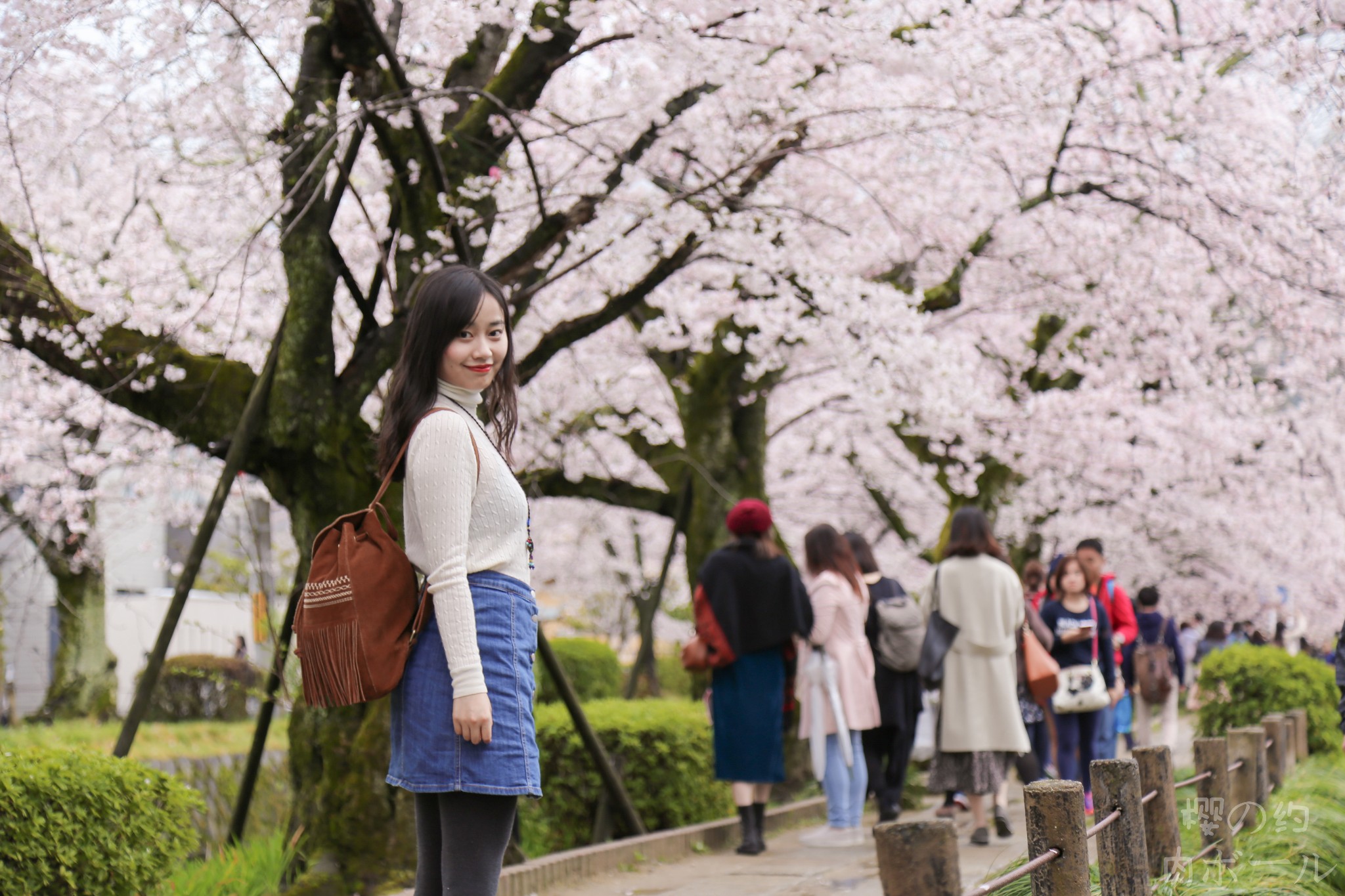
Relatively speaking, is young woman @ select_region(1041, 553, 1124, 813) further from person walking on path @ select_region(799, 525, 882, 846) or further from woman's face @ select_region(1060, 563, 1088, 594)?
person walking on path @ select_region(799, 525, 882, 846)

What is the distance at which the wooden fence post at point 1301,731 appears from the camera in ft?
31.4

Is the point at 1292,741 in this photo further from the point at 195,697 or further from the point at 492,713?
the point at 195,697

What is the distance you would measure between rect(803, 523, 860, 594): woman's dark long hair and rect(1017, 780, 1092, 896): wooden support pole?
4080mm

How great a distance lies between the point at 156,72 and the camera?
5.98 m

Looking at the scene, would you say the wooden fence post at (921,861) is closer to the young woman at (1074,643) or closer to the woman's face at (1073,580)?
the young woman at (1074,643)

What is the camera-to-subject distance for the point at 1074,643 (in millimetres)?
7734

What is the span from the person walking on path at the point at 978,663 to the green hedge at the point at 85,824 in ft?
13.8

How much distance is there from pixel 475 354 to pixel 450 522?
47 cm

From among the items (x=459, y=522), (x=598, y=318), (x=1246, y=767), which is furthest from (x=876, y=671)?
(x=459, y=522)

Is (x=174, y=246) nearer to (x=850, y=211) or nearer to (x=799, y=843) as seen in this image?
(x=850, y=211)

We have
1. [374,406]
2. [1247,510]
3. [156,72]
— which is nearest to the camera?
[156,72]

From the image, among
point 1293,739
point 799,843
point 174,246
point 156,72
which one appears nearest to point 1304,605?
point 1293,739

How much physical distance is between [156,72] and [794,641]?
4536 millimetres

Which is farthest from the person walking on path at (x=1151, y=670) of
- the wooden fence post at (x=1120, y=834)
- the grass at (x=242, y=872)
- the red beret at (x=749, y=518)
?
the grass at (x=242, y=872)
